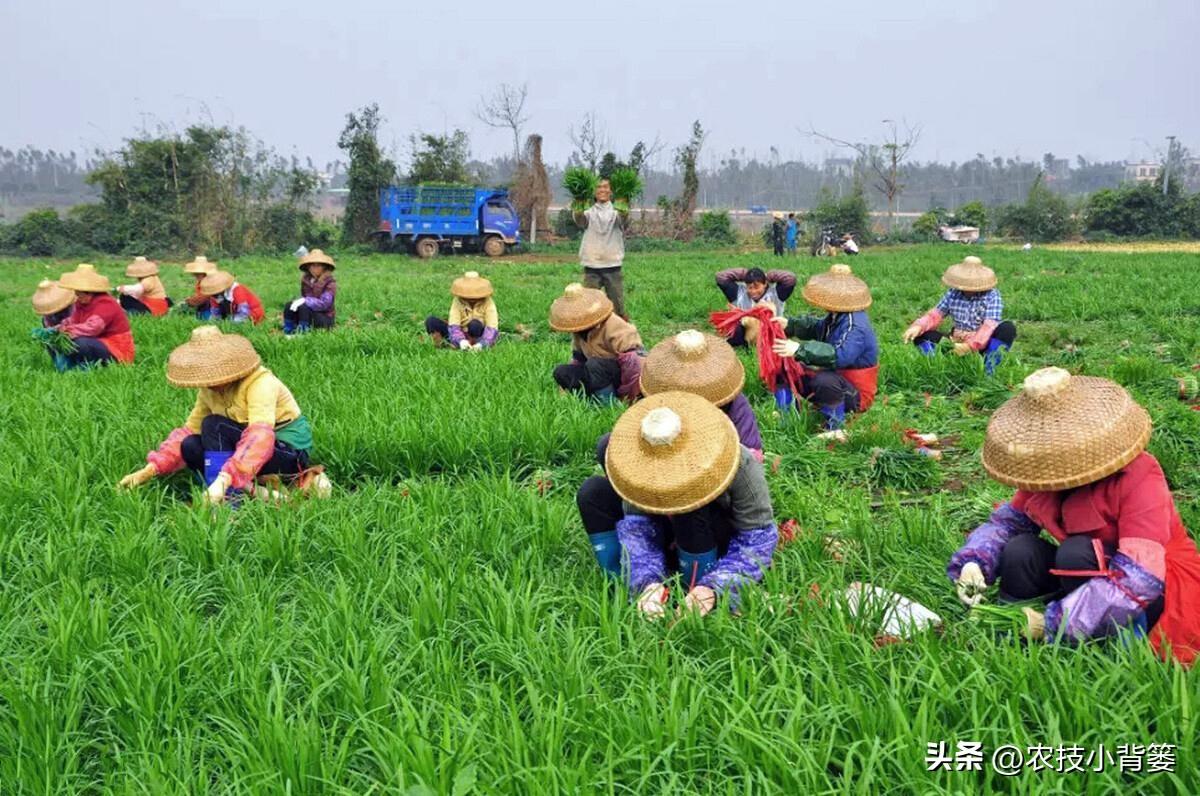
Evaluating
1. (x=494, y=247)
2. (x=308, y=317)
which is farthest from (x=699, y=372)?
(x=494, y=247)

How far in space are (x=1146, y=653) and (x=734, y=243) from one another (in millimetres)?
28401

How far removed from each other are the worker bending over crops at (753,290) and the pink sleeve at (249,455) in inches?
116

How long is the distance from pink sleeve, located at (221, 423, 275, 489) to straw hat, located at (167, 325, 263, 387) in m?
0.24

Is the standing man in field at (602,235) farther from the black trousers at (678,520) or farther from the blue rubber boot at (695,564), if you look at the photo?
the blue rubber boot at (695,564)

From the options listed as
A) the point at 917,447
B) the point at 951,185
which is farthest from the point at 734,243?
the point at 951,185

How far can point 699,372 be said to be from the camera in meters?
3.17

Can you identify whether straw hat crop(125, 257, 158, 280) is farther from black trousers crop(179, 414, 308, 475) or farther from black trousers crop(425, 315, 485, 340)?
black trousers crop(179, 414, 308, 475)

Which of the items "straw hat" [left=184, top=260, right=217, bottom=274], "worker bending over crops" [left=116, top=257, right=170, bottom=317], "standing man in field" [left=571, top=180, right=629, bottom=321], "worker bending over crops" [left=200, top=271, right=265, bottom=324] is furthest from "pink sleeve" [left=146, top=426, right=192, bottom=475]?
"worker bending over crops" [left=116, top=257, right=170, bottom=317]

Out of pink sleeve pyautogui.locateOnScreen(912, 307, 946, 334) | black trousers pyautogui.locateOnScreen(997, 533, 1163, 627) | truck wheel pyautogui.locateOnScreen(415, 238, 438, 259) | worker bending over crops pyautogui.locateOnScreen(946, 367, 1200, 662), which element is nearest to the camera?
worker bending over crops pyautogui.locateOnScreen(946, 367, 1200, 662)

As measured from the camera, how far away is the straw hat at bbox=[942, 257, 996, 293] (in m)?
5.74

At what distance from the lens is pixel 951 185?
279ft

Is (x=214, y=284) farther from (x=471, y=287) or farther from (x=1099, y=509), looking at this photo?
(x=1099, y=509)

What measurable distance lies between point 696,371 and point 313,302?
6051 millimetres

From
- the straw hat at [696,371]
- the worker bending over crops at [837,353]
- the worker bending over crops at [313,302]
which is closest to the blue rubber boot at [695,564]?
the straw hat at [696,371]
